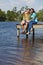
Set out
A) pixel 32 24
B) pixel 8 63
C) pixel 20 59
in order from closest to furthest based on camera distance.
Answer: pixel 8 63, pixel 20 59, pixel 32 24

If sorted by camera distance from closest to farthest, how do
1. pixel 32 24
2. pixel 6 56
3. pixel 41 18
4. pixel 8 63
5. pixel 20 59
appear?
pixel 8 63 < pixel 20 59 < pixel 6 56 < pixel 32 24 < pixel 41 18

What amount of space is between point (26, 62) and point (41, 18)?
142441mm

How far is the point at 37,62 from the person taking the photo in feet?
38.9

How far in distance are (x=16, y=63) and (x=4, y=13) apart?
152 metres

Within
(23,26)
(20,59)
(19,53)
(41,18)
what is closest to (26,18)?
(23,26)

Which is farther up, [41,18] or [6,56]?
[6,56]

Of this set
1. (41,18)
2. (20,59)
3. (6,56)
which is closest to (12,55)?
(6,56)

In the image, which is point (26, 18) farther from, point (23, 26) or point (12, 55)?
point (12, 55)

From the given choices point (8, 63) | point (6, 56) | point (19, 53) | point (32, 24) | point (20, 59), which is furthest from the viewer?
point (32, 24)

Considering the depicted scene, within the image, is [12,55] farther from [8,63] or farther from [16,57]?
[8,63]

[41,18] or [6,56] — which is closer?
[6,56]

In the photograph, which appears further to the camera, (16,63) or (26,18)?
(26,18)

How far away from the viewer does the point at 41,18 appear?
153625mm

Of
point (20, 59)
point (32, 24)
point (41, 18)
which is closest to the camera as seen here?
point (20, 59)
